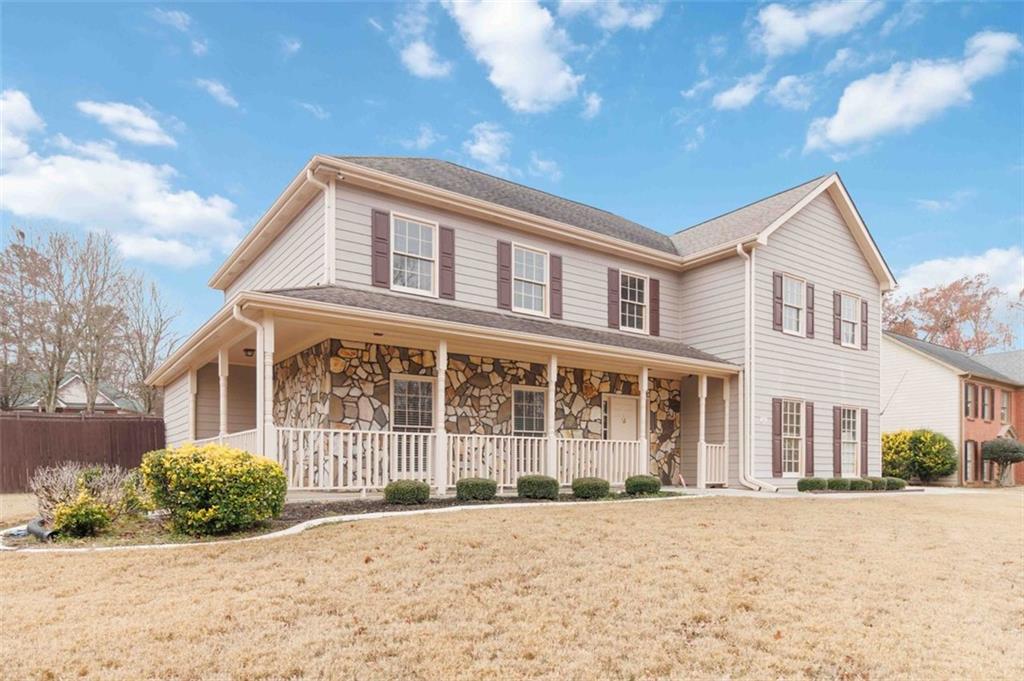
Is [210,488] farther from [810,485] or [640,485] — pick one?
[810,485]

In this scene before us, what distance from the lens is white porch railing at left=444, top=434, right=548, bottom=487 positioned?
11.1 m

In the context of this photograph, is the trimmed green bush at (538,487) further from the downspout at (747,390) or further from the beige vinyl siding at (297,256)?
the downspout at (747,390)

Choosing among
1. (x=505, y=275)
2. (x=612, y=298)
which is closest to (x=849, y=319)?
(x=612, y=298)

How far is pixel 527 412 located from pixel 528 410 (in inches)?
1.9

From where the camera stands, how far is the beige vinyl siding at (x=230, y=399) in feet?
48.6

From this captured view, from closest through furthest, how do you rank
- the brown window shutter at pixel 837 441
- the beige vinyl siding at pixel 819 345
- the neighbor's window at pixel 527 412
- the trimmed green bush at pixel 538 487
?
1. the trimmed green bush at pixel 538 487
2. the neighbor's window at pixel 527 412
3. the beige vinyl siding at pixel 819 345
4. the brown window shutter at pixel 837 441

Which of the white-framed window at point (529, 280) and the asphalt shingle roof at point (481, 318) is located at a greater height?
the white-framed window at point (529, 280)

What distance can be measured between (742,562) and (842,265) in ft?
44.5

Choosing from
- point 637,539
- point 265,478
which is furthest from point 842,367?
point 265,478

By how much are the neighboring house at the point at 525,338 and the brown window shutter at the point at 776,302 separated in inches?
3.3

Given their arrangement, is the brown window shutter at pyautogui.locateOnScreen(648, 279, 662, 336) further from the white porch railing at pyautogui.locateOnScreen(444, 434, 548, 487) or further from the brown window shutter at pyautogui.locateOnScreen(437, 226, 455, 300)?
the brown window shutter at pyautogui.locateOnScreen(437, 226, 455, 300)

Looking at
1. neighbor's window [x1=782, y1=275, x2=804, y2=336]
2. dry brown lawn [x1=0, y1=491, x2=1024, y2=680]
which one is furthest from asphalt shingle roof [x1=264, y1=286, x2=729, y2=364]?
dry brown lawn [x1=0, y1=491, x2=1024, y2=680]

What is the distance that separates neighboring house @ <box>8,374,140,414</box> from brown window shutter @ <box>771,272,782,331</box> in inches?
922

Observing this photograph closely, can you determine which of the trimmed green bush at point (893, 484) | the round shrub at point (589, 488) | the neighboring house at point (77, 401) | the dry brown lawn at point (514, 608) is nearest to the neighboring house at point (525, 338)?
the trimmed green bush at point (893, 484)
